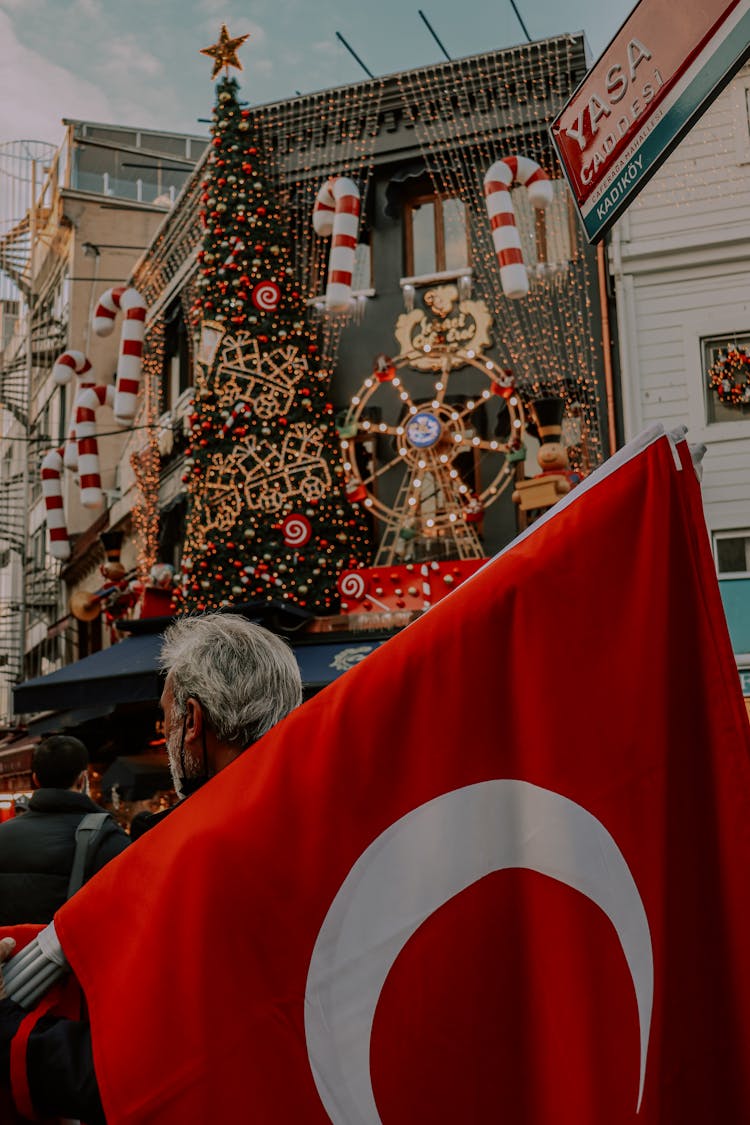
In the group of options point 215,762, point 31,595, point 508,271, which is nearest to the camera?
point 215,762

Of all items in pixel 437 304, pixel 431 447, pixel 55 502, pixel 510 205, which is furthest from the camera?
pixel 55 502

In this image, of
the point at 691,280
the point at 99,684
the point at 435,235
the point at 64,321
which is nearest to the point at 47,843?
the point at 99,684

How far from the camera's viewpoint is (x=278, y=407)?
1648 centimetres

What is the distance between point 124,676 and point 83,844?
10.8 m

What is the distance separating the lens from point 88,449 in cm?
2006

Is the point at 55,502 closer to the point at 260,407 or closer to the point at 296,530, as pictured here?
the point at 260,407

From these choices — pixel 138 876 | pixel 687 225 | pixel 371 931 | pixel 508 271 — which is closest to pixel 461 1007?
pixel 371 931

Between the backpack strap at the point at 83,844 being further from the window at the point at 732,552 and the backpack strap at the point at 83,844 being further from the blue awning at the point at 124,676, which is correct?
the window at the point at 732,552

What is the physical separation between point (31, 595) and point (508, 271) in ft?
74.4

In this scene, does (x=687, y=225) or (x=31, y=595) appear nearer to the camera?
(x=687, y=225)

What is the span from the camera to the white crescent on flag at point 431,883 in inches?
78.2

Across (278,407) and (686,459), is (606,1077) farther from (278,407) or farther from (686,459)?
(278,407)

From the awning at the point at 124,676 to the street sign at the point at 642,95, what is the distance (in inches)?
392

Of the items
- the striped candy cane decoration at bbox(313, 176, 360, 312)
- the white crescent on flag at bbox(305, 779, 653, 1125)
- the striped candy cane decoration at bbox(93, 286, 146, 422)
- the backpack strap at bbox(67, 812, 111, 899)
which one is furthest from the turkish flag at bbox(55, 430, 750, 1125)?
the striped candy cane decoration at bbox(93, 286, 146, 422)
